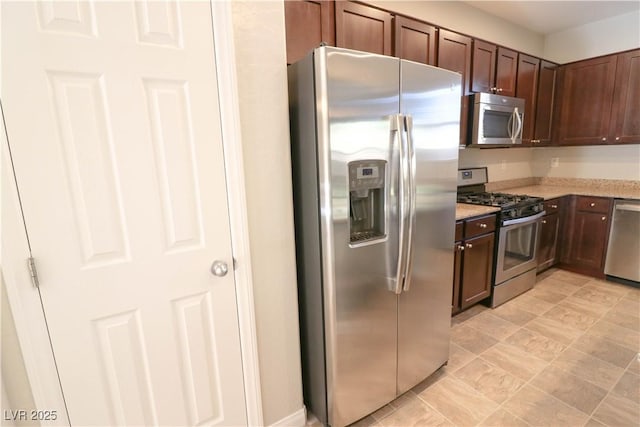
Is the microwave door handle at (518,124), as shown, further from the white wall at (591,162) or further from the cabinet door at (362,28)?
the cabinet door at (362,28)

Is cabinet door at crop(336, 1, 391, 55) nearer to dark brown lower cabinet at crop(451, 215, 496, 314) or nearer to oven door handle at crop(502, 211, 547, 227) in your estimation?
dark brown lower cabinet at crop(451, 215, 496, 314)

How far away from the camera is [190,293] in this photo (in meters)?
1.28

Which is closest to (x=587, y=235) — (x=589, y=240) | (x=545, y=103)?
(x=589, y=240)

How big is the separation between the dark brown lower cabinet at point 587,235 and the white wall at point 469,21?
6.51 feet

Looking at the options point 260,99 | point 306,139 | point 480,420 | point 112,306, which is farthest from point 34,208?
point 480,420

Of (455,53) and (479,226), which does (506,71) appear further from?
(479,226)

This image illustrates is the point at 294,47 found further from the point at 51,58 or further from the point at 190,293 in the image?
the point at 190,293

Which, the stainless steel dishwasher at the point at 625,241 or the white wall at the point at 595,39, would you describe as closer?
the stainless steel dishwasher at the point at 625,241

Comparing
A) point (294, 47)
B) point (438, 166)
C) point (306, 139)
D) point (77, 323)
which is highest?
point (294, 47)

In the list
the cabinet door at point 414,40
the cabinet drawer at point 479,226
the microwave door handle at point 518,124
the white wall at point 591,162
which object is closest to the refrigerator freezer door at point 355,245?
the cabinet door at point 414,40

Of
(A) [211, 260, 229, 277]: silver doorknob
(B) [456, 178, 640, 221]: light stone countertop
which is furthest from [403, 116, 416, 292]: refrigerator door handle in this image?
(B) [456, 178, 640, 221]: light stone countertop

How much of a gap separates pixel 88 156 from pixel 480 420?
2.21m

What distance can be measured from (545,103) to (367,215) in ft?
11.2

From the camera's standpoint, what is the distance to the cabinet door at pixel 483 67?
2.74 m
